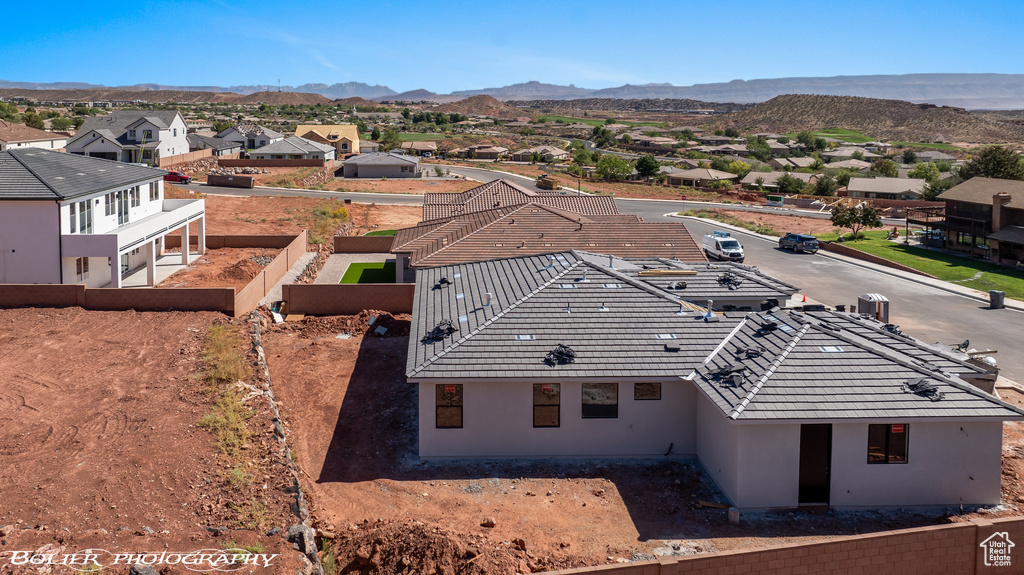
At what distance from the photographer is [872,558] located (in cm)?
1379

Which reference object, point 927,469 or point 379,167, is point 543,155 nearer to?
point 379,167

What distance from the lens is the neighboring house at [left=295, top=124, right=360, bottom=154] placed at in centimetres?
12562

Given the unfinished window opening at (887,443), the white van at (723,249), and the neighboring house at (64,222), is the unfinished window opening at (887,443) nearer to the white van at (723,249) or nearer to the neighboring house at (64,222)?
the neighboring house at (64,222)

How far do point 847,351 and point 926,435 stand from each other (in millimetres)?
2801

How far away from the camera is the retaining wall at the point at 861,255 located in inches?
1953

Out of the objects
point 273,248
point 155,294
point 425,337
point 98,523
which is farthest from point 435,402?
point 273,248

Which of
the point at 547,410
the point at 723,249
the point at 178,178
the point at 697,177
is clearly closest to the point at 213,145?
the point at 178,178

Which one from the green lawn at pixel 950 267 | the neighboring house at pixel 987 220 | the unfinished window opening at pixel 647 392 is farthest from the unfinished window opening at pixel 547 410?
the neighboring house at pixel 987 220

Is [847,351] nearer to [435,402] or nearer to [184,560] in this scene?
[435,402]

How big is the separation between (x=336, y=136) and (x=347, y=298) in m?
98.7

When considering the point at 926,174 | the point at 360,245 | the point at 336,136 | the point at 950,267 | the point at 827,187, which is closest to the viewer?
the point at 950,267

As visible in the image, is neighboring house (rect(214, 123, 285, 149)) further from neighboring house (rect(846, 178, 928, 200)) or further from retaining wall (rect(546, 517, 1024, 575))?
retaining wall (rect(546, 517, 1024, 575))

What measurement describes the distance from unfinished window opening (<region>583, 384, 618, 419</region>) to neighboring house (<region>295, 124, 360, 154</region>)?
108m

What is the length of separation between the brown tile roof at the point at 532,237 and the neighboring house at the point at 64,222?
12.3 m
